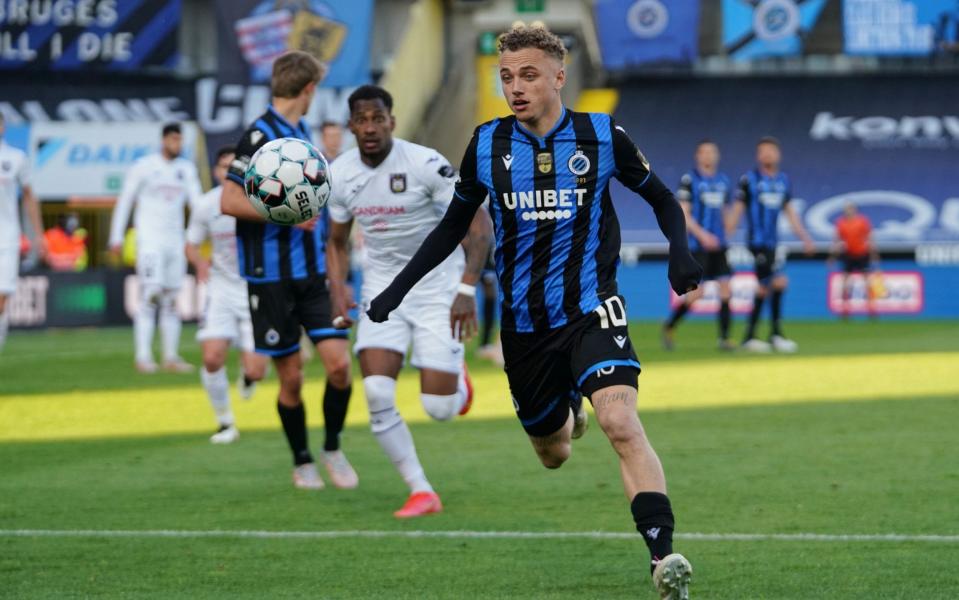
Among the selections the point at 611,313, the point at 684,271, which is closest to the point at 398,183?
the point at 611,313

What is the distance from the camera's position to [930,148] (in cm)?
3381

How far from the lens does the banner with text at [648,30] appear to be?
3198cm

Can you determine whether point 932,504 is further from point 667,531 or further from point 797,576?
point 667,531

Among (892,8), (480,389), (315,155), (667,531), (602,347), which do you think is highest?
(892,8)

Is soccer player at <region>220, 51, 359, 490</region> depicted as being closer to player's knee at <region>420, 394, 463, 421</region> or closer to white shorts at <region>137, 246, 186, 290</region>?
player's knee at <region>420, 394, 463, 421</region>

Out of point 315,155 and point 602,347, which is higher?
point 315,155

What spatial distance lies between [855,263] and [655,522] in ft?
81.1

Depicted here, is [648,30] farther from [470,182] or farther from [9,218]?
[470,182]

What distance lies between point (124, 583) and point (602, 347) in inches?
81.6

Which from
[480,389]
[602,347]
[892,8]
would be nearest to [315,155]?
[602,347]

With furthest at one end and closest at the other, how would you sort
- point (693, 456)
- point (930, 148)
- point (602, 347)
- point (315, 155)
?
point (930, 148) → point (693, 456) → point (315, 155) → point (602, 347)

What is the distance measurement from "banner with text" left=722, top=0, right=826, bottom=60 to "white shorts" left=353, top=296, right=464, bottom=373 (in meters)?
25.0

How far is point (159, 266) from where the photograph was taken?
1650cm

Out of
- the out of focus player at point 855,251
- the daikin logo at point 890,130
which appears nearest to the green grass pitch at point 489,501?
the out of focus player at point 855,251
